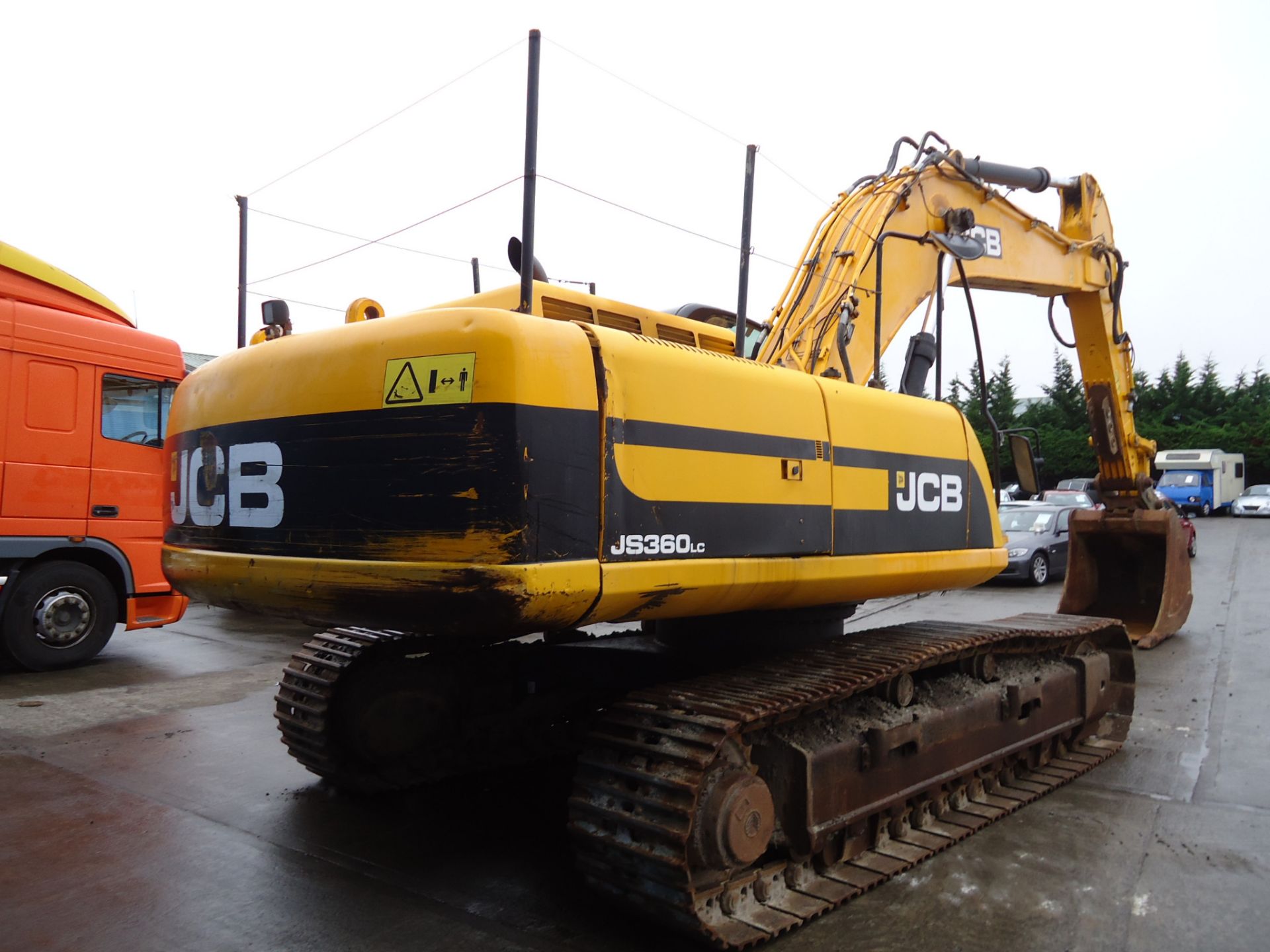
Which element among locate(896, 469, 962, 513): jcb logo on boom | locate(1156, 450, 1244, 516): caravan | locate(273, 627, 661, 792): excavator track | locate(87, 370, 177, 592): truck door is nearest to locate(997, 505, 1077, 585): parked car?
locate(896, 469, 962, 513): jcb logo on boom

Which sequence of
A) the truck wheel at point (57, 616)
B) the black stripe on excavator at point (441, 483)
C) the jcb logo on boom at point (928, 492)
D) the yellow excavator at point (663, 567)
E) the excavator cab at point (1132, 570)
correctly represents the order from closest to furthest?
the black stripe on excavator at point (441, 483), the yellow excavator at point (663, 567), the jcb logo on boom at point (928, 492), the truck wheel at point (57, 616), the excavator cab at point (1132, 570)

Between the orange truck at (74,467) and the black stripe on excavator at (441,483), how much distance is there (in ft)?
16.5

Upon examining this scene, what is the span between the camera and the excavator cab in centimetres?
919

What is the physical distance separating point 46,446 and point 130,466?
70 centimetres

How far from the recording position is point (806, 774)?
3.64m

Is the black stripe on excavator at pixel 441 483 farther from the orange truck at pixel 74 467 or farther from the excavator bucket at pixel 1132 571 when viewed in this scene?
the excavator bucket at pixel 1132 571

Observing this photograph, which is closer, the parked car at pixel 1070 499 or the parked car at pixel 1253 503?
the parked car at pixel 1070 499

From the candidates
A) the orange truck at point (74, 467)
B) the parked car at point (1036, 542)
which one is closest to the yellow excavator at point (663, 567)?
the orange truck at point (74, 467)

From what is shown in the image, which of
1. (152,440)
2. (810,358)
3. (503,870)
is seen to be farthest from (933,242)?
(152,440)

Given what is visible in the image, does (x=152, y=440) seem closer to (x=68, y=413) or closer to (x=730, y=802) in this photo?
(x=68, y=413)

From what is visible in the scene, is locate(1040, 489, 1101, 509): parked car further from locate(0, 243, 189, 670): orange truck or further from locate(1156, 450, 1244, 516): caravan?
locate(0, 243, 189, 670): orange truck

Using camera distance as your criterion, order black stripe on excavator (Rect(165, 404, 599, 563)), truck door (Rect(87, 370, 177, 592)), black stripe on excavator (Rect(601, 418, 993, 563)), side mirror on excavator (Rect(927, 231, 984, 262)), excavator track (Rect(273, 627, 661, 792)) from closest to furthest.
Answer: black stripe on excavator (Rect(165, 404, 599, 563)) < black stripe on excavator (Rect(601, 418, 993, 563)) < excavator track (Rect(273, 627, 661, 792)) < side mirror on excavator (Rect(927, 231, 984, 262)) < truck door (Rect(87, 370, 177, 592))

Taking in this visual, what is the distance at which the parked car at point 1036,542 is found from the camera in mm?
14766

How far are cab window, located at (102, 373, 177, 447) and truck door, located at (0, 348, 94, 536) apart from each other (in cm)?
17
